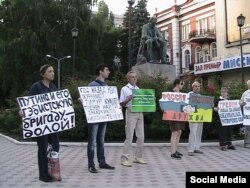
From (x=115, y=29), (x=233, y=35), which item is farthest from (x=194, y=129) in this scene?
(x=115, y=29)

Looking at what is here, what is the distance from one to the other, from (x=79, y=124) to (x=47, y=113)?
633cm

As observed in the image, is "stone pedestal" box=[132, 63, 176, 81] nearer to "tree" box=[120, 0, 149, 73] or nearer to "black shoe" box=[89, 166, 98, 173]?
"black shoe" box=[89, 166, 98, 173]

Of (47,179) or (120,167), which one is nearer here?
(47,179)

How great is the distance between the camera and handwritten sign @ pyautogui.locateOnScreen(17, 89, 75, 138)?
7.86m

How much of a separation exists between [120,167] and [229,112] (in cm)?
447

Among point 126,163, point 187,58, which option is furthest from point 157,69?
point 187,58

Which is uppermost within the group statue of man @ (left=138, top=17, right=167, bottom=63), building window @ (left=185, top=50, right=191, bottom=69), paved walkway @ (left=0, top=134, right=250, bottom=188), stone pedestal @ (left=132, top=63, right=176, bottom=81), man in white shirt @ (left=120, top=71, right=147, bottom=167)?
building window @ (left=185, top=50, right=191, bottom=69)

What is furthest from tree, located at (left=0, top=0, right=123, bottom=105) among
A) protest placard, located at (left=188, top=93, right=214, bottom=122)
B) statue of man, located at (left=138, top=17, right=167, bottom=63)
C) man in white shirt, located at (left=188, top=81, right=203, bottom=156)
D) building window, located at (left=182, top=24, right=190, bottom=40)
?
man in white shirt, located at (left=188, top=81, right=203, bottom=156)

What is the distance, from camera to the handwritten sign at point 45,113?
786 centimetres

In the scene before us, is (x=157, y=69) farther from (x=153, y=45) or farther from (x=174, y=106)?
(x=174, y=106)

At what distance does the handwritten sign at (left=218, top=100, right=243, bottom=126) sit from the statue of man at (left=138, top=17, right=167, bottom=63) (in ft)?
24.9

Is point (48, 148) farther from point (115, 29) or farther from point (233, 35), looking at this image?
point (115, 29)

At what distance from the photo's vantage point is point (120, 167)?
9.45 meters

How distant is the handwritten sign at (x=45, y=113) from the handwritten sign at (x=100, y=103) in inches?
22.5
